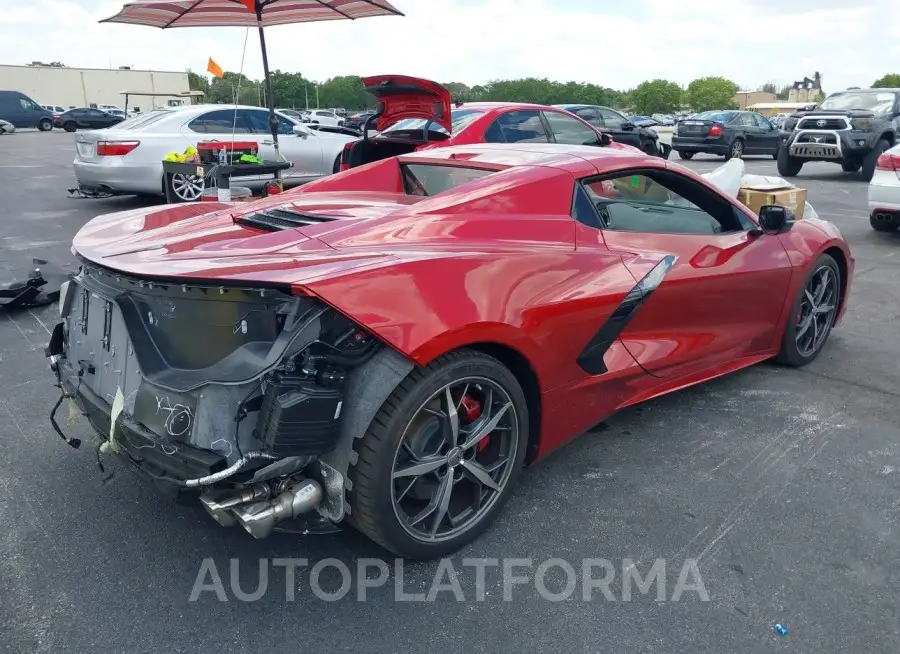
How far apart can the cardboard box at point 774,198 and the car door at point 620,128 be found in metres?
8.45

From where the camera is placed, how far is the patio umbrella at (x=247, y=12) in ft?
22.4

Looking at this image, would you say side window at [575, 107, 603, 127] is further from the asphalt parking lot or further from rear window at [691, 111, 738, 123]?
the asphalt parking lot

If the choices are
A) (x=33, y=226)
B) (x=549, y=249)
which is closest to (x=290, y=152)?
(x=33, y=226)

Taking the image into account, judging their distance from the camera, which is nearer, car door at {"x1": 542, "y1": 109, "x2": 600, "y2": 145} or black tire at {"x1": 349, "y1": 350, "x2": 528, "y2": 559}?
black tire at {"x1": 349, "y1": 350, "x2": 528, "y2": 559}

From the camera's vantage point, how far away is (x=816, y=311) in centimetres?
429

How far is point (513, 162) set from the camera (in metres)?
3.28

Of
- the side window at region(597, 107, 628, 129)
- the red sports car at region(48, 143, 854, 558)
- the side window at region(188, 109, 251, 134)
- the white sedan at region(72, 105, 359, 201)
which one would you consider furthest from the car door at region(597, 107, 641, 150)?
the red sports car at region(48, 143, 854, 558)

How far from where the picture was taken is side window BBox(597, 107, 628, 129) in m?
14.6

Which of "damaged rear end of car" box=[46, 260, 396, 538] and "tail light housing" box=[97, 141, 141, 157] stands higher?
"tail light housing" box=[97, 141, 141, 157]

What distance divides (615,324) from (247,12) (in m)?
5.96

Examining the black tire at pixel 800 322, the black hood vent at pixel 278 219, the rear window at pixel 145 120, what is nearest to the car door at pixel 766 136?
the rear window at pixel 145 120

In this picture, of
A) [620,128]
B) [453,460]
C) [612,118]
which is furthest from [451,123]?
[612,118]

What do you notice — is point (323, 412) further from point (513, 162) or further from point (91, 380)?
point (513, 162)

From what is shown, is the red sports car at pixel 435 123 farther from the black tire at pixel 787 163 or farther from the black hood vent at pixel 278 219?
the black tire at pixel 787 163
